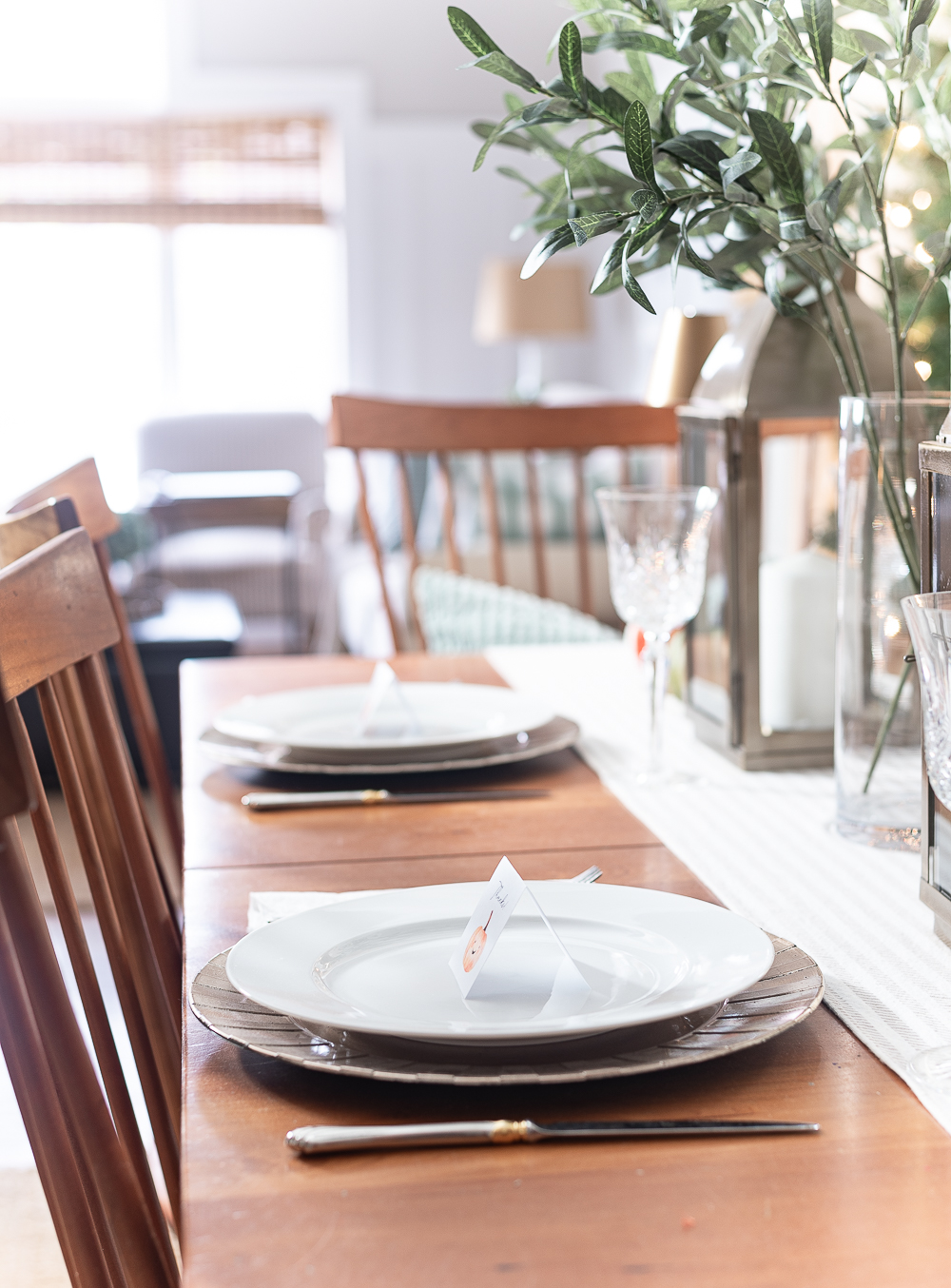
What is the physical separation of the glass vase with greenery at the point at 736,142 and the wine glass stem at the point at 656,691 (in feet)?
→ 0.52

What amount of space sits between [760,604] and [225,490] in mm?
4479

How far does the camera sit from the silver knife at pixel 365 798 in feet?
2.89

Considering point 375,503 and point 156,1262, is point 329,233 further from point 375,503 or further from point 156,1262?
point 156,1262

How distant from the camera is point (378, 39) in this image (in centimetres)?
630

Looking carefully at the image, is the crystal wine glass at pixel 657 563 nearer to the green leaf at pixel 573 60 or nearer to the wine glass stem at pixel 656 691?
the wine glass stem at pixel 656 691

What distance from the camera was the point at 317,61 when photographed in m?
6.29

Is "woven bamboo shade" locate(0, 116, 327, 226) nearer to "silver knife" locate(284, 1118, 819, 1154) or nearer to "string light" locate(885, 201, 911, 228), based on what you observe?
"string light" locate(885, 201, 911, 228)

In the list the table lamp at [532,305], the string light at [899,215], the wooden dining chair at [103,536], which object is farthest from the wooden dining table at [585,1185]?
the table lamp at [532,305]

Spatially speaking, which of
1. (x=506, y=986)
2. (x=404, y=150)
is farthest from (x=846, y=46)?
(x=404, y=150)

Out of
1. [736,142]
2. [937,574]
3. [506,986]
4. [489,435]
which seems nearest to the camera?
[506,986]

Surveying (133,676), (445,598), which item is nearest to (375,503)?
(445,598)

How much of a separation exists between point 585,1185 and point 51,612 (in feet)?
1.56

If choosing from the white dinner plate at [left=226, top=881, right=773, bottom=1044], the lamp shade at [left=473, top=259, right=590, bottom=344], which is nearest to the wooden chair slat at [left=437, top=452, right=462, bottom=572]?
the white dinner plate at [left=226, top=881, right=773, bottom=1044]

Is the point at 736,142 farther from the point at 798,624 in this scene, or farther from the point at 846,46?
the point at 798,624
